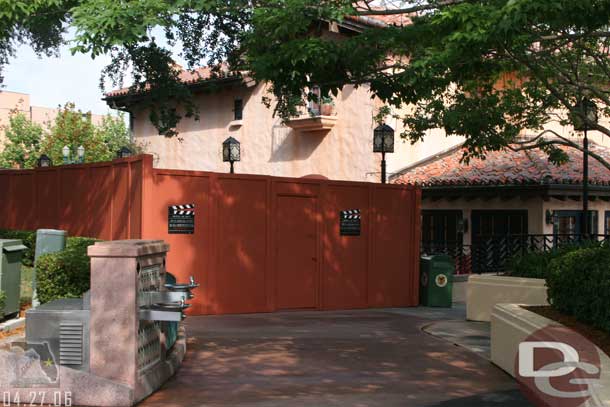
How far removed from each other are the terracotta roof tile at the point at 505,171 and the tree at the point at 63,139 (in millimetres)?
20525

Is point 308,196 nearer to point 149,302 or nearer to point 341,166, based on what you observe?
point 149,302

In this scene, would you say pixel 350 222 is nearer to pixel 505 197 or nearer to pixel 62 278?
pixel 62 278

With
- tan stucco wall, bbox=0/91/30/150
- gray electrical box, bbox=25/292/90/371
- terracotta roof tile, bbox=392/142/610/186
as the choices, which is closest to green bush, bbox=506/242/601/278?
gray electrical box, bbox=25/292/90/371

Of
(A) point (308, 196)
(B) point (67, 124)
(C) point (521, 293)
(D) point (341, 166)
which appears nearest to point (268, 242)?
(A) point (308, 196)

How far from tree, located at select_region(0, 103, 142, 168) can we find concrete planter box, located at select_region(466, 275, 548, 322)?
30902mm

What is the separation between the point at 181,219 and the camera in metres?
15.2

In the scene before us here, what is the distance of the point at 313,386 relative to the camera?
9.04 meters

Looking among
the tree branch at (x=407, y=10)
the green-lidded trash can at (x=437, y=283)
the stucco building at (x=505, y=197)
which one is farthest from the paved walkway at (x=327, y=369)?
the stucco building at (x=505, y=197)

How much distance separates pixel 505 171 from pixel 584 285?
18.1 m

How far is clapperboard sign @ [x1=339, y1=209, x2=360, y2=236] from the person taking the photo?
17.9 m

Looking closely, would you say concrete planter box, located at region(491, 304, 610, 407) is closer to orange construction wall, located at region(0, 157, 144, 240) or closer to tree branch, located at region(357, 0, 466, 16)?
tree branch, located at region(357, 0, 466, 16)

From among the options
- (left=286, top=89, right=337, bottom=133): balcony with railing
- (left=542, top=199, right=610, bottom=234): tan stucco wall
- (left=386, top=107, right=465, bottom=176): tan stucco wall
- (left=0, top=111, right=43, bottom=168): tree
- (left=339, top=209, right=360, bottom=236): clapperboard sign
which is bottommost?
(left=339, top=209, right=360, bottom=236): clapperboard sign

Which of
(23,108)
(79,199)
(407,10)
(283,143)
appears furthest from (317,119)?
(23,108)

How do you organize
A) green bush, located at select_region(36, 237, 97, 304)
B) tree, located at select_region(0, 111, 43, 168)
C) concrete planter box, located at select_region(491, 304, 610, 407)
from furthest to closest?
tree, located at select_region(0, 111, 43, 168) → green bush, located at select_region(36, 237, 97, 304) → concrete planter box, located at select_region(491, 304, 610, 407)
